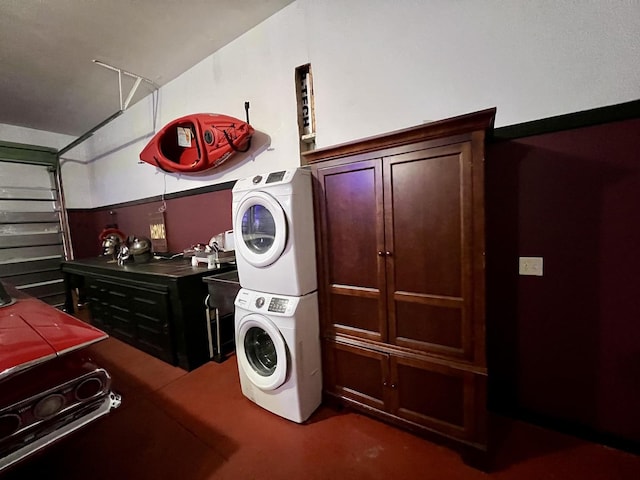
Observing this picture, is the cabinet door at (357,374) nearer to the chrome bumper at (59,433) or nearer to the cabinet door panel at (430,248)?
the cabinet door panel at (430,248)

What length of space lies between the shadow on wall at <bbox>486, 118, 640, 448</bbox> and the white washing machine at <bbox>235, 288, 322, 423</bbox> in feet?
3.88

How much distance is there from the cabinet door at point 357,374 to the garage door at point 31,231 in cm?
523

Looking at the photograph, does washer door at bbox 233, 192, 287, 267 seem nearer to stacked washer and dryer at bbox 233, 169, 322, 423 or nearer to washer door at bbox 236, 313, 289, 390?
stacked washer and dryer at bbox 233, 169, 322, 423

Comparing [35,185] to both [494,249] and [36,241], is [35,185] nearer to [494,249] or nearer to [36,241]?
[36,241]

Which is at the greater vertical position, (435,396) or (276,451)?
(435,396)

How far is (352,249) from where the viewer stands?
160 cm

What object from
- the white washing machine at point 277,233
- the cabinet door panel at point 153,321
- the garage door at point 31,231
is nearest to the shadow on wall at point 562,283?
the white washing machine at point 277,233

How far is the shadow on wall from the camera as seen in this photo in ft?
4.36

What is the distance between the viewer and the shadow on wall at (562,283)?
1.33 metres

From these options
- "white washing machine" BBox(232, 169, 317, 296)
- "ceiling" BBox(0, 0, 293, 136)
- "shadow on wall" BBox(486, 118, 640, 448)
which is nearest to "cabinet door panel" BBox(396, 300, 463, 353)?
"shadow on wall" BBox(486, 118, 640, 448)

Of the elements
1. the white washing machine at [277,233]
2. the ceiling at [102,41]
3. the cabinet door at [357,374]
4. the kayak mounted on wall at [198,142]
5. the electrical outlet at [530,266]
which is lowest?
the cabinet door at [357,374]

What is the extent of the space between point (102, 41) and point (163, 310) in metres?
2.67

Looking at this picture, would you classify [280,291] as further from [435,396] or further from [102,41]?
[102,41]

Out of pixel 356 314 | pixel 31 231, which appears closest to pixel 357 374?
pixel 356 314
